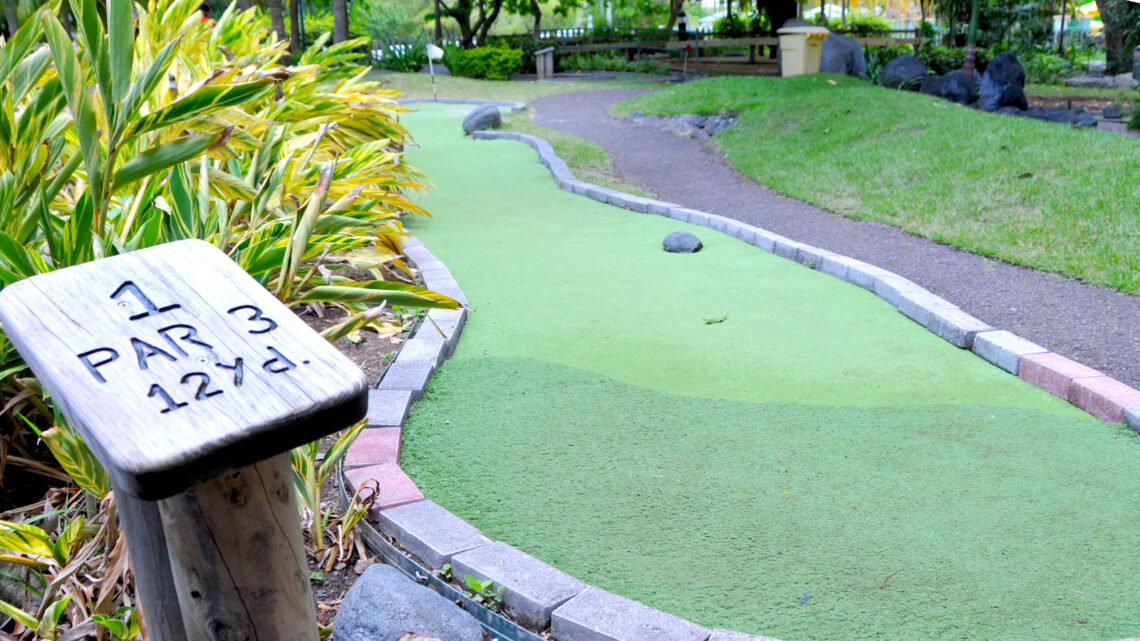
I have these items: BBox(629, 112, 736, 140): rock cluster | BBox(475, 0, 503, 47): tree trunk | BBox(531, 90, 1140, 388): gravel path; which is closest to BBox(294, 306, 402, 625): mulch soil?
BBox(531, 90, 1140, 388): gravel path

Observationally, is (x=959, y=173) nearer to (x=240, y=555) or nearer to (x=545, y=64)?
(x=240, y=555)

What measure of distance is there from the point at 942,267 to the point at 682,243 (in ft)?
5.21

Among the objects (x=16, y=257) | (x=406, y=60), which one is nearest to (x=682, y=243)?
(x=16, y=257)

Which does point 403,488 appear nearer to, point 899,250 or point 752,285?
point 752,285

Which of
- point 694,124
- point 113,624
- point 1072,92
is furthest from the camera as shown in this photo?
point 1072,92

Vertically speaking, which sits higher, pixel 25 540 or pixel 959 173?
pixel 959 173

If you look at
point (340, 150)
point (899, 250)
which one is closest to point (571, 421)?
point (340, 150)

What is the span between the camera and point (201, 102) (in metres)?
1.98

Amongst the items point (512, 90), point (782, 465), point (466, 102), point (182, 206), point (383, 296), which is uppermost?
point (512, 90)

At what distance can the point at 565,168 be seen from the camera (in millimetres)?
8500

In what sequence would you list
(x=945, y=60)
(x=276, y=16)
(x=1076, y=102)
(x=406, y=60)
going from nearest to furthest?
1. (x=276, y=16)
2. (x=1076, y=102)
3. (x=945, y=60)
4. (x=406, y=60)

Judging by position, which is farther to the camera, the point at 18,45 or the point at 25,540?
the point at 18,45

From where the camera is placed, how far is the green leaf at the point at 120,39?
1.82 metres

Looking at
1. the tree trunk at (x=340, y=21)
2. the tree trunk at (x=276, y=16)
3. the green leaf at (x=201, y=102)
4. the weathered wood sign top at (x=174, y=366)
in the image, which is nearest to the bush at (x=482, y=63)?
the tree trunk at (x=340, y=21)
